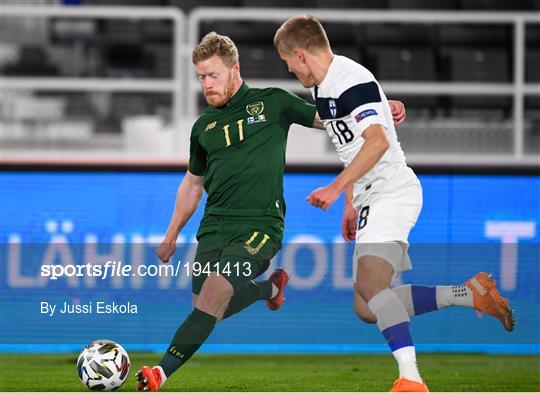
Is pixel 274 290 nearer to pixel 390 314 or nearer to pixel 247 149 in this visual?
pixel 247 149

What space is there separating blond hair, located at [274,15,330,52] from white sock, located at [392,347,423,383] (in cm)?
143

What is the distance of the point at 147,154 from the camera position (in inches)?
367

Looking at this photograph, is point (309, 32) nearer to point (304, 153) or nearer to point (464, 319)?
point (464, 319)

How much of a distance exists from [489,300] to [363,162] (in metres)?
1.21

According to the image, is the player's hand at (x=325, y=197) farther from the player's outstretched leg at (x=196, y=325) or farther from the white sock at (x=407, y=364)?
the player's outstretched leg at (x=196, y=325)

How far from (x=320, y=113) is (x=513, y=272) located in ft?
5.97

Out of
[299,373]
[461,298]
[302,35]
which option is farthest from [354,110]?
[299,373]

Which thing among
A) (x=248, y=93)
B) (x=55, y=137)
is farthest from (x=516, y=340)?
(x=55, y=137)

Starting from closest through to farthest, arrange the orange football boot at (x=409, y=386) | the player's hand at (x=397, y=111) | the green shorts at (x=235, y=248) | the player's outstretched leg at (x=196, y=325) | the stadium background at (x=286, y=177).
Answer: the orange football boot at (x=409, y=386), the player's outstretched leg at (x=196, y=325), the player's hand at (x=397, y=111), the green shorts at (x=235, y=248), the stadium background at (x=286, y=177)

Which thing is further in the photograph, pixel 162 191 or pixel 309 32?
pixel 162 191

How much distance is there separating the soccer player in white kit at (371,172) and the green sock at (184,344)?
0.77 m

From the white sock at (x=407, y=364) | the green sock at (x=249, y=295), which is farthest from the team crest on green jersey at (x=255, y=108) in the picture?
the white sock at (x=407, y=364)

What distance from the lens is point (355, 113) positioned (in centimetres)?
543

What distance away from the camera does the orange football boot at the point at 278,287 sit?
6359 mm
